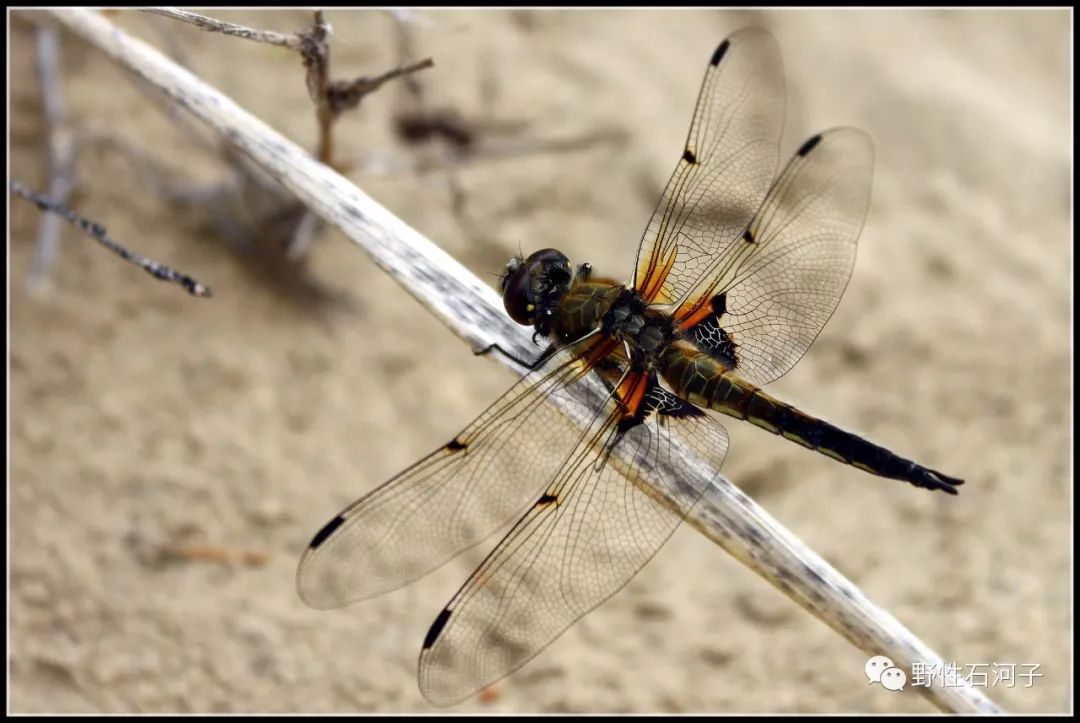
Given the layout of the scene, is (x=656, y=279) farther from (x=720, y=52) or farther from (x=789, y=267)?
(x=720, y=52)

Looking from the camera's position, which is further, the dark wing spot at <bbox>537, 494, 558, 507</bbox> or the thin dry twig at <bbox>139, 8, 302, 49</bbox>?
the dark wing spot at <bbox>537, 494, 558, 507</bbox>

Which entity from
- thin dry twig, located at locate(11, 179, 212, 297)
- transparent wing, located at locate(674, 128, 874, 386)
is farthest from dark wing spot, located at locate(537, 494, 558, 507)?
thin dry twig, located at locate(11, 179, 212, 297)

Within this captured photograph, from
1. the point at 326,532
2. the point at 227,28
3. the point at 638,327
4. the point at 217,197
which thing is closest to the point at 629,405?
Result: the point at 638,327

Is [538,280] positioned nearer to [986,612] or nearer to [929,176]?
[986,612]

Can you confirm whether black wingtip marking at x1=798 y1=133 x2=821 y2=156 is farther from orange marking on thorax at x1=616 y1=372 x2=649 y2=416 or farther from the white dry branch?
the white dry branch

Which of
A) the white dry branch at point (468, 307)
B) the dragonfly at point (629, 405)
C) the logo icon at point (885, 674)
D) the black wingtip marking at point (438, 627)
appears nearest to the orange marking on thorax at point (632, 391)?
the dragonfly at point (629, 405)

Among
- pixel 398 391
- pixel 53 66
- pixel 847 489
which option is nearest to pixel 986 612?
pixel 847 489
